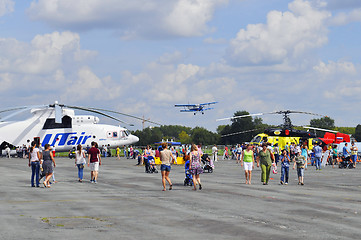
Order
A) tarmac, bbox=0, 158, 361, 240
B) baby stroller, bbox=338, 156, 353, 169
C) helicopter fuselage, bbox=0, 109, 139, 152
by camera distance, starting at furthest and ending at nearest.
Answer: helicopter fuselage, bbox=0, 109, 139, 152 → baby stroller, bbox=338, 156, 353, 169 → tarmac, bbox=0, 158, 361, 240

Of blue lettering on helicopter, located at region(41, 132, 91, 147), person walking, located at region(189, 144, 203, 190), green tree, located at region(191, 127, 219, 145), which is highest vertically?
green tree, located at region(191, 127, 219, 145)

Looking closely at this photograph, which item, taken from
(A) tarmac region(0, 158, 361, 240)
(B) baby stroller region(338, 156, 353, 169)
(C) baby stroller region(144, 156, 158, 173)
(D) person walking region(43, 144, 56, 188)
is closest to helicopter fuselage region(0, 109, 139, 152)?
(C) baby stroller region(144, 156, 158, 173)

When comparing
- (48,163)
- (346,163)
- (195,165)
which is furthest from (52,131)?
(195,165)

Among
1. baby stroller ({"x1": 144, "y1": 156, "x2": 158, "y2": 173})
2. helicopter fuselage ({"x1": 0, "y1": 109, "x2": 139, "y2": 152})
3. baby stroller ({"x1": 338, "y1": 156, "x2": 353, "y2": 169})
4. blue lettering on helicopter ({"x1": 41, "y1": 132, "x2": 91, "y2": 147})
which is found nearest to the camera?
baby stroller ({"x1": 144, "y1": 156, "x2": 158, "y2": 173})

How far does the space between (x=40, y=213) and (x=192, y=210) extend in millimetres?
3610

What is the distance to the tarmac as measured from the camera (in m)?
9.54

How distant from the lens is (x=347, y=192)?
720 inches

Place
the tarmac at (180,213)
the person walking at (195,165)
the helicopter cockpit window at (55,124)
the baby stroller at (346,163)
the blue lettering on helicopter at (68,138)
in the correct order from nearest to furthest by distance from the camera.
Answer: the tarmac at (180,213), the person walking at (195,165), the baby stroller at (346,163), the blue lettering on helicopter at (68,138), the helicopter cockpit window at (55,124)

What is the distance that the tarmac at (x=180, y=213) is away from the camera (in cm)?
954

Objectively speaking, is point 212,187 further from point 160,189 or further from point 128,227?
point 128,227

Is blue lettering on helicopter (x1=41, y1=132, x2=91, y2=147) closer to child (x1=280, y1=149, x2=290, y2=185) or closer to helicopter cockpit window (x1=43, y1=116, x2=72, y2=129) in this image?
helicopter cockpit window (x1=43, y1=116, x2=72, y2=129)

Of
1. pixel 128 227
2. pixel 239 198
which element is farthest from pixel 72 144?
pixel 128 227

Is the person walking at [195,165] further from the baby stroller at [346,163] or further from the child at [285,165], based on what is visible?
the baby stroller at [346,163]

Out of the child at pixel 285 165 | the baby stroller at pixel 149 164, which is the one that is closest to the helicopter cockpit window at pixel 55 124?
the baby stroller at pixel 149 164
